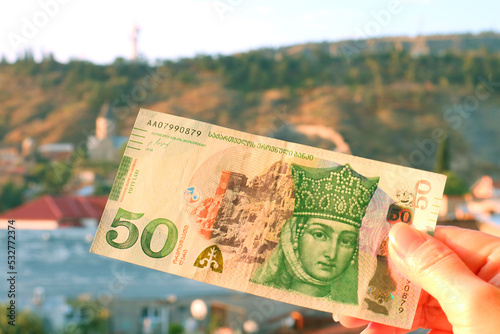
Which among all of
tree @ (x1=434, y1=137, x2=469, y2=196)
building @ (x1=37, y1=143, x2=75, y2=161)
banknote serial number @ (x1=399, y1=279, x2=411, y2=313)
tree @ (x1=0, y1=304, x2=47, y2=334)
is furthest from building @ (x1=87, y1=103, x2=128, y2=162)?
banknote serial number @ (x1=399, y1=279, x2=411, y2=313)

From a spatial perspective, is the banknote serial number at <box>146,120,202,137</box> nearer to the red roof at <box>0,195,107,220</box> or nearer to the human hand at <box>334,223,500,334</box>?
the human hand at <box>334,223,500,334</box>

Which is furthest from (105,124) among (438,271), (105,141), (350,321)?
(438,271)

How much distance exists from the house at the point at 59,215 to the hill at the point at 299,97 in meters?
16.8

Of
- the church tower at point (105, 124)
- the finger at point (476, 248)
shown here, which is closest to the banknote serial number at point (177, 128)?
the finger at point (476, 248)

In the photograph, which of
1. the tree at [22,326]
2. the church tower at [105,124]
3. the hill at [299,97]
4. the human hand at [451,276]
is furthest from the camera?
the hill at [299,97]

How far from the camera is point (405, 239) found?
1263 mm

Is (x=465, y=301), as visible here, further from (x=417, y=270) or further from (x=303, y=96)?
(x=303, y=96)

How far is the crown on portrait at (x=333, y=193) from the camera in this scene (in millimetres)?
1498

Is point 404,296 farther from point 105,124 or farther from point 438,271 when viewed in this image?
point 105,124

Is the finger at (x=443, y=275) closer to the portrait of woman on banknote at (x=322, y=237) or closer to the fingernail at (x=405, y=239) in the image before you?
the fingernail at (x=405, y=239)

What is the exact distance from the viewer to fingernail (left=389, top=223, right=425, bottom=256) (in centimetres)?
124

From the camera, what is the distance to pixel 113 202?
4.78ft

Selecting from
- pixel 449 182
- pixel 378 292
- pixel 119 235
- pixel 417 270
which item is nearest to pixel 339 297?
pixel 378 292

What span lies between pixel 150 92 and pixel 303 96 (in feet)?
47.5
